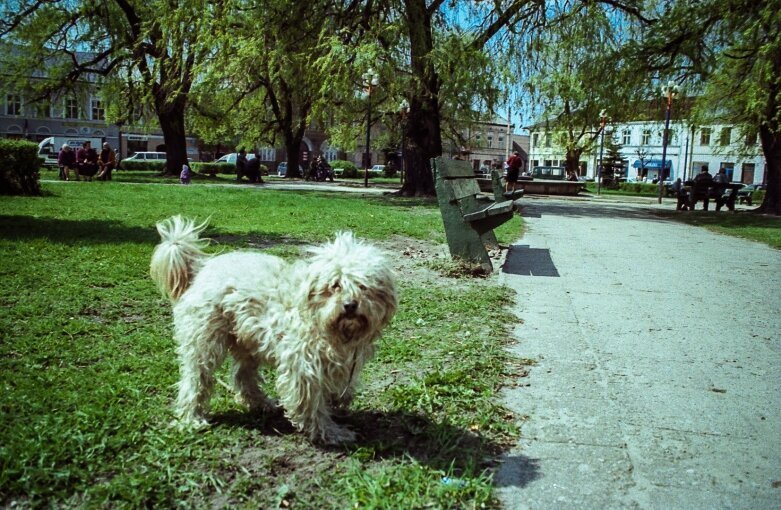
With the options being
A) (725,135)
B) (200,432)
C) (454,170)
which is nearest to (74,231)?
(454,170)

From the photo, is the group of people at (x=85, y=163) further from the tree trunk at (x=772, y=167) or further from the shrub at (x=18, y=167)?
the tree trunk at (x=772, y=167)

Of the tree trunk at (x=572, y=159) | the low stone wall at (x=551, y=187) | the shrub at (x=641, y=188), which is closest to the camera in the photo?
the low stone wall at (x=551, y=187)

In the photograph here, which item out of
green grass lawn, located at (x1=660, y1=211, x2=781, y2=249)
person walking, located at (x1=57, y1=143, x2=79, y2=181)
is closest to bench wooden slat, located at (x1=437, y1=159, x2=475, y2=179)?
green grass lawn, located at (x1=660, y1=211, x2=781, y2=249)

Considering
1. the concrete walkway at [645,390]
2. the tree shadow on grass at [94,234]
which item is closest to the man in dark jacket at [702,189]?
the concrete walkway at [645,390]

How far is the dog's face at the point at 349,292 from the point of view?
2928mm

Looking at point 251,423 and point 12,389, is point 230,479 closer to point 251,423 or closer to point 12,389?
point 251,423

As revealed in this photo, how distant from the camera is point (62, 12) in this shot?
94.2 ft

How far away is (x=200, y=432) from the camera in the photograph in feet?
10.6

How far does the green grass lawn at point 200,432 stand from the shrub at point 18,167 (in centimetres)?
996

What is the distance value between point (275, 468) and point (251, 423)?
0.57 m

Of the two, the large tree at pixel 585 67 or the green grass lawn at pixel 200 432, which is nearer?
the green grass lawn at pixel 200 432

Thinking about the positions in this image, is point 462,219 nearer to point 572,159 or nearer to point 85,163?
point 85,163

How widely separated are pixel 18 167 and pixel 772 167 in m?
23.5

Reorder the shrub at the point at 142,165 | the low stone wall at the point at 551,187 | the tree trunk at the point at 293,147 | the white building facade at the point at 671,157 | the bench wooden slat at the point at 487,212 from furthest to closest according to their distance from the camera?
the white building facade at the point at 671,157 → the shrub at the point at 142,165 → the tree trunk at the point at 293,147 → the low stone wall at the point at 551,187 → the bench wooden slat at the point at 487,212
